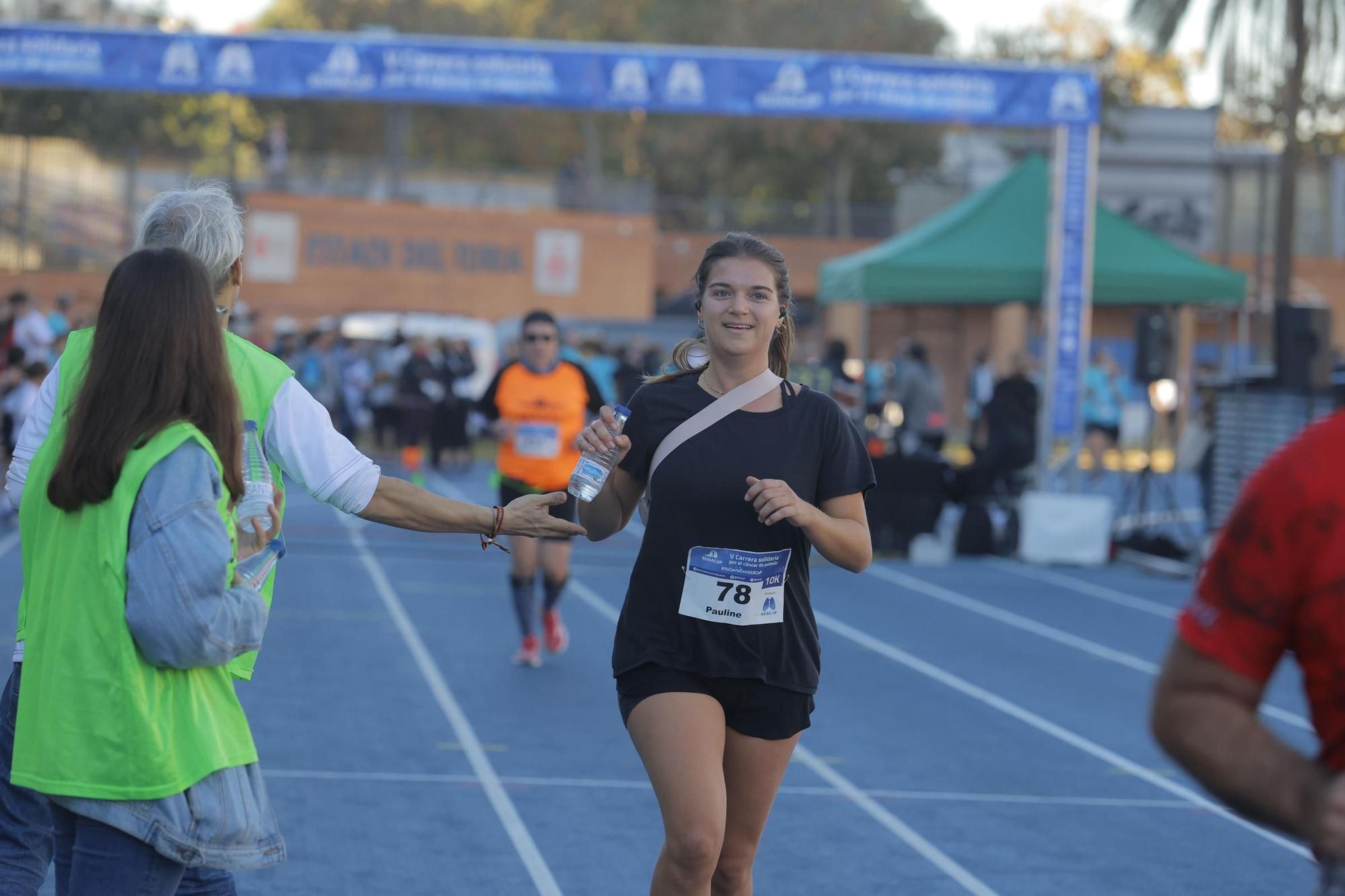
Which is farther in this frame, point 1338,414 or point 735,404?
point 735,404

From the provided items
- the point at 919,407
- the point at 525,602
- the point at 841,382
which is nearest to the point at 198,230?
the point at 525,602

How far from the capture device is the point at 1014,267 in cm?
1877

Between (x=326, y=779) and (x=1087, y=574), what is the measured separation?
37.0 ft

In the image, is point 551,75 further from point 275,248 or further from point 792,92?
point 275,248

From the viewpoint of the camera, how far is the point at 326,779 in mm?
7391

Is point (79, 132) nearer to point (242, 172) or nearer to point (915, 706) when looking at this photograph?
point (242, 172)

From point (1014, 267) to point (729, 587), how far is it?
1494cm

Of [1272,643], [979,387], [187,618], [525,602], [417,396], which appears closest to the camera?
[1272,643]

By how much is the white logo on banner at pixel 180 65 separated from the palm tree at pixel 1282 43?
15815mm

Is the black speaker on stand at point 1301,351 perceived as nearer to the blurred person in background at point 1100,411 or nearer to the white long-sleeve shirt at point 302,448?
the blurred person in background at point 1100,411

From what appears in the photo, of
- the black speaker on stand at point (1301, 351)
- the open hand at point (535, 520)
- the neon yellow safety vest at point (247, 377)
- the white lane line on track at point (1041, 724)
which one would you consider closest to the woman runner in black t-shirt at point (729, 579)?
the open hand at point (535, 520)

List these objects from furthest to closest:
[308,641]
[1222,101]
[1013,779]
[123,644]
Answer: [1222,101], [308,641], [1013,779], [123,644]

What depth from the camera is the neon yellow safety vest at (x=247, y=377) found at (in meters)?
3.51

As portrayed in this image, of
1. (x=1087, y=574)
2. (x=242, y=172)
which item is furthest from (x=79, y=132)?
(x=1087, y=574)
